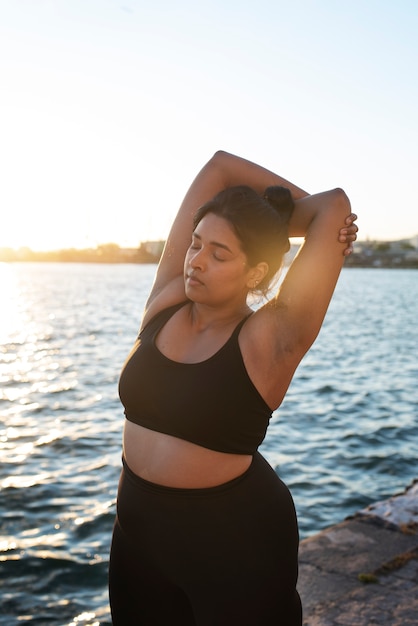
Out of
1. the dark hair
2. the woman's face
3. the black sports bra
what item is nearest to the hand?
the dark hair

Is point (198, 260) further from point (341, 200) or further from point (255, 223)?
point (341, 200)

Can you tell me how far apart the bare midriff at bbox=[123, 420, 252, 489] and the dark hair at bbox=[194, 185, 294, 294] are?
2.06 feet

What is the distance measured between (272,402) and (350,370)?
20243 mm

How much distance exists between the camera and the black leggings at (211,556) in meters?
2.42

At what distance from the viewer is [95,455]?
11148 mm

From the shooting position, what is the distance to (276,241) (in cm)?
262

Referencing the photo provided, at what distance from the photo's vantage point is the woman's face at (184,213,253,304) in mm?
2541

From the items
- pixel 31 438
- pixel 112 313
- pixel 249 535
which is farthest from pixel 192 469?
pixel 112 313

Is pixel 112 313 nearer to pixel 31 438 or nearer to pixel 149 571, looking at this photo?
pixel 31 438

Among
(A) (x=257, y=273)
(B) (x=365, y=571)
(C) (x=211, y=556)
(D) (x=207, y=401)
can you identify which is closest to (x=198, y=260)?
(A) (x=257, y=273)

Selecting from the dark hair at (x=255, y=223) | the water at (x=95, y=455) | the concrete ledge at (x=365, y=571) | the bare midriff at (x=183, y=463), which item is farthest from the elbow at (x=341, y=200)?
the water at (x=95, y=455)

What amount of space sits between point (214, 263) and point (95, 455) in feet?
29.7

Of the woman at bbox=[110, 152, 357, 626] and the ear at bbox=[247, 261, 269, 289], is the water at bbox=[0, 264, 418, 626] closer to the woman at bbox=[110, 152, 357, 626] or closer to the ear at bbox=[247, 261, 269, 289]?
the woman at bbox=[110, 152, 357, 626]

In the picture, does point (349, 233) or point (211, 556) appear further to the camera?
point (349, 233)
